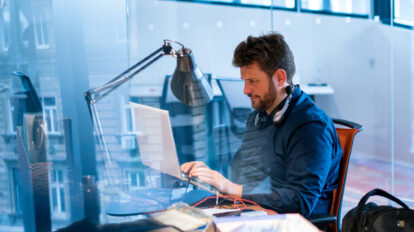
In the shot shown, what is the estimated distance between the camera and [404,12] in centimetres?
280

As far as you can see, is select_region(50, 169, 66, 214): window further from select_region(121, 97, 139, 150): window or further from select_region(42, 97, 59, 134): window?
select_region(121, 97, 139, 150): window

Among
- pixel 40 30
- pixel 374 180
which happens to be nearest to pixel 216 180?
pixel 40 30

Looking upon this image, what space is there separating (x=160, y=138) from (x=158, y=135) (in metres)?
0.01

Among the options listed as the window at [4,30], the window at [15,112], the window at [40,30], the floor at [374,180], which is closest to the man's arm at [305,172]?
the window at [15,112]

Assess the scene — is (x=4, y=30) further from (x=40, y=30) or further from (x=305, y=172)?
(x=305, y=172)

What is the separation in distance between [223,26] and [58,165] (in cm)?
216

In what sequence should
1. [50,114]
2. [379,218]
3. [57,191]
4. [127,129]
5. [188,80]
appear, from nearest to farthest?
[379,218] → [57,191] → [188,80] → [50,114] → [127,129]

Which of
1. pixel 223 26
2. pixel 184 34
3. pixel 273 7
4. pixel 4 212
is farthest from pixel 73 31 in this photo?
pixel 273 7

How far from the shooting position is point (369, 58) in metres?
3.75

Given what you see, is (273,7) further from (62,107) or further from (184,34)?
(62,107)

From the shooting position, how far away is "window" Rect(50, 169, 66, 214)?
112cm

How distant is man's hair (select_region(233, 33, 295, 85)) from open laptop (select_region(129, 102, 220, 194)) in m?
0.42

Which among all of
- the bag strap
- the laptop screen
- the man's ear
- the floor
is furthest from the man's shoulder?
the floor

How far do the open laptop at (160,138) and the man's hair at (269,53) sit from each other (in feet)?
1.38
